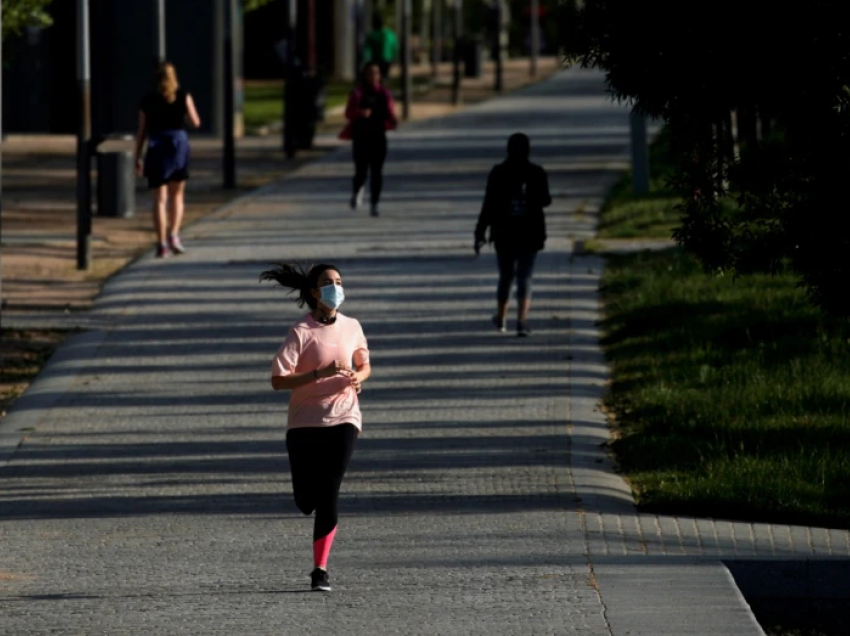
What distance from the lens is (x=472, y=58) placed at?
53.1m

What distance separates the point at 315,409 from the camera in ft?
25.5

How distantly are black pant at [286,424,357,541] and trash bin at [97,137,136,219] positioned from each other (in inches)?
536

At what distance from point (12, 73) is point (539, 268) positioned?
19.4 m

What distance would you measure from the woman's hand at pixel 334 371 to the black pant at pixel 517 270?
6157 mm

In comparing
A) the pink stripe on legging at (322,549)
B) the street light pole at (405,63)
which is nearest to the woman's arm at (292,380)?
the pink stripe on legging at (322,549)

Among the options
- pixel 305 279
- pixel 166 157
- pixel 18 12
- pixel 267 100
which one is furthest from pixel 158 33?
pixel 267 100

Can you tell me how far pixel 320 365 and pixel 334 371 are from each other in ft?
0.37

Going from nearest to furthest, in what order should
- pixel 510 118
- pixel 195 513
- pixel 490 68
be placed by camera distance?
pixel 195 513
pixel 510 118
pixel 490 68

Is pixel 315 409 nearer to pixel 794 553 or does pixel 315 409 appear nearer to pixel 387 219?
pixel 794 553

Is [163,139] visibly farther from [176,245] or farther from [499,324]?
[499,324]

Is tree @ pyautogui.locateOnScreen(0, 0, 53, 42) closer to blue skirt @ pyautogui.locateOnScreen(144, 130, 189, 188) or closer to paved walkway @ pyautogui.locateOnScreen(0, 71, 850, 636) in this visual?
blue skirt @ pyautogui.locateOnScreen(144, 130, 189, 188)

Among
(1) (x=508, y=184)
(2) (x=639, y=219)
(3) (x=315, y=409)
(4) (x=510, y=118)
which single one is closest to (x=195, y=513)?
(3) (x=315, y=409)

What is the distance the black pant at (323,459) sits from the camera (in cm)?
779

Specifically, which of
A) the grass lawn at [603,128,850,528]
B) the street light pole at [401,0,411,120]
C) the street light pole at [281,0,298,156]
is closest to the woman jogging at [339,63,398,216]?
the grass lawn at [603,128,850,528]
